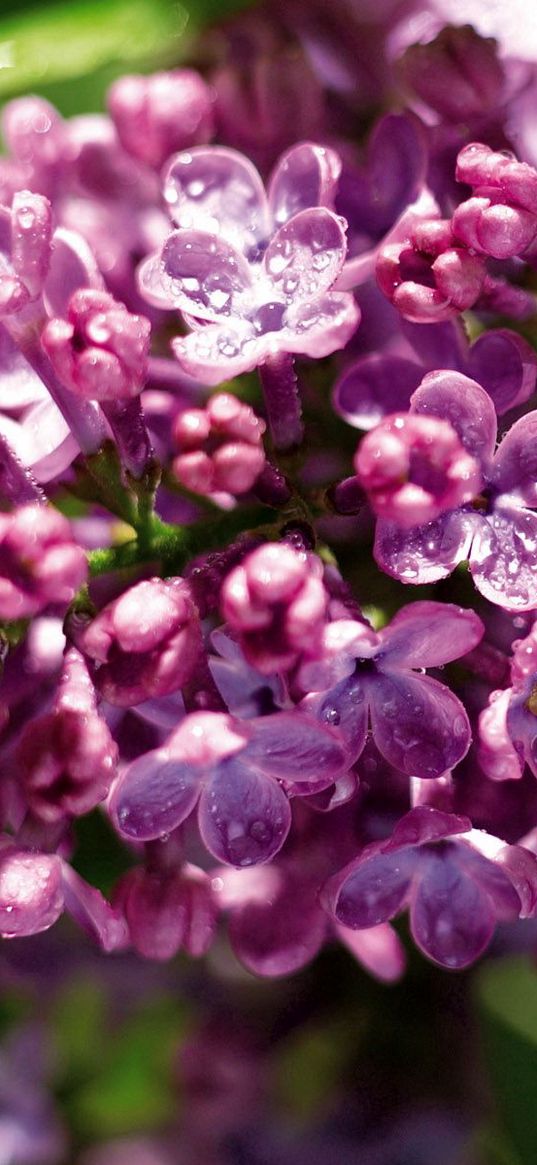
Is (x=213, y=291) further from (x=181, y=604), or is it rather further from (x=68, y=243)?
(x=181, y=604)

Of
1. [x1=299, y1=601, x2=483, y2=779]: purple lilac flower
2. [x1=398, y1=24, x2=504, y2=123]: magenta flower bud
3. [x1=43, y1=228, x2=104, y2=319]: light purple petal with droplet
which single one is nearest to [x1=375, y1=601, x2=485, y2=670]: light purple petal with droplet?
[x1=299, y1=601, x2=483, y2=779]: purple lilac flower

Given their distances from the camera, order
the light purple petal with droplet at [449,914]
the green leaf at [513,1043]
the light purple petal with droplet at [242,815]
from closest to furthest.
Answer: the light purple petal with droplet at [242,815], the light purple petal with droplet at [449,914], the green leaf at [513,1043]

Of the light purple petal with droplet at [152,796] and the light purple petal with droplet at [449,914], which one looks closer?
the light purple petal with droplet at [152,796]

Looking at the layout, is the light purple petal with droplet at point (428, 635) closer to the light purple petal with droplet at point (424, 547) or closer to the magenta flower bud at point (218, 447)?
the light purple petal with droplet at point (424, 547)

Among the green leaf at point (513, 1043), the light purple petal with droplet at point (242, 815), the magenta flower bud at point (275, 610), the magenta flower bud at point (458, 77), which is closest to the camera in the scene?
the magenta flower bud at point (275, 610)

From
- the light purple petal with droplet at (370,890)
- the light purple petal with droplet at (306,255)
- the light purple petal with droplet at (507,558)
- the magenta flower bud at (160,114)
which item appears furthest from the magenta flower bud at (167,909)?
the magenta flower bud at (160,114)

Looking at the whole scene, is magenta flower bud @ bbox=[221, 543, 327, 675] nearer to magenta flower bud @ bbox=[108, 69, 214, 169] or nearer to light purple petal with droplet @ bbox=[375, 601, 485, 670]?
light purple petal with droplet @ bbox=[375, 601, 485, 670]

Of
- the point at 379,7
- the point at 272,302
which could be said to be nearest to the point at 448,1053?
the point at 272,302

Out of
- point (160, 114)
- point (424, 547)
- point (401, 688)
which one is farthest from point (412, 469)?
point (160, 114)
